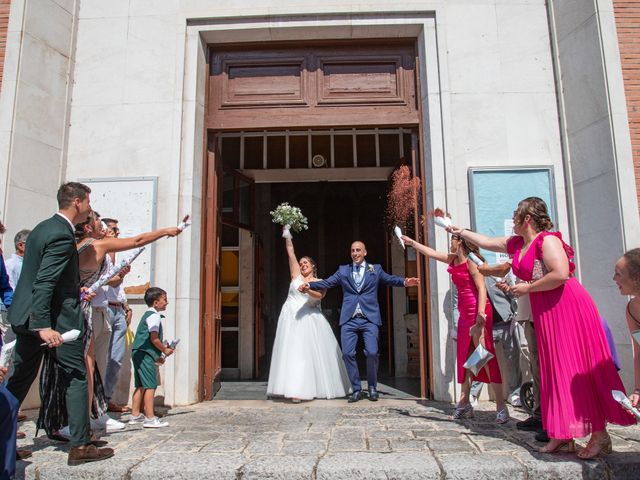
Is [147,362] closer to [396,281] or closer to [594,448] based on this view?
[396,281]

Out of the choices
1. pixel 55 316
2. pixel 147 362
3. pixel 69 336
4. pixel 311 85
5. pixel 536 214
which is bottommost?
pixel 147 362

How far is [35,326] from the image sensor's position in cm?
329

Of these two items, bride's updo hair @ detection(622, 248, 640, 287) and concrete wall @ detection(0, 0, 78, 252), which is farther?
concrete wall @ detection(0, 0, 78, 252)

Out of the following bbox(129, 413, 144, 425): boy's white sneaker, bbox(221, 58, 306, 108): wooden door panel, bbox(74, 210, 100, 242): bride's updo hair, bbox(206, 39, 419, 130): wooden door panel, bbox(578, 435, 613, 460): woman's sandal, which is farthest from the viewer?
bbox(221, 58, 306, 108): wooden door panel

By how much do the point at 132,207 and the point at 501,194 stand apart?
4460 mm

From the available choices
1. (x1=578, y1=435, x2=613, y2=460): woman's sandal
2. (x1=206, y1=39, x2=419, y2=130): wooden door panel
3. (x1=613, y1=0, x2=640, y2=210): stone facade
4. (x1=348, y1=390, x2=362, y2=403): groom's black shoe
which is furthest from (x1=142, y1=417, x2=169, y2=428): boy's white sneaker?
(x1=613, y1=0, x2=640, y2=210): stone facade

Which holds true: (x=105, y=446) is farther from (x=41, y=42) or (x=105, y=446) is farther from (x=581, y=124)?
(x=581, y=124)

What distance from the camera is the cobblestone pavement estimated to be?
10.4ft

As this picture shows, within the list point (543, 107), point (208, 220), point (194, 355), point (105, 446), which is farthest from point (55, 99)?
point (543, 107)

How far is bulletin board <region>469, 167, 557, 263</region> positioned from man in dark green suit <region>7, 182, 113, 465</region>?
424 centimetres

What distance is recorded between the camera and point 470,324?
15.5 ft

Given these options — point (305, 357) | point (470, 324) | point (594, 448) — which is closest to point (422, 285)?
point (470, 324)

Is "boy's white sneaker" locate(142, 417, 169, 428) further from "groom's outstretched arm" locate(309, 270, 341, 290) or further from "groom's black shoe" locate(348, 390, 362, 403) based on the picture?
"groom's outstretched arm" locate(309, 270, 341, 290)

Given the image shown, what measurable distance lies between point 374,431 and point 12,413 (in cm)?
278
